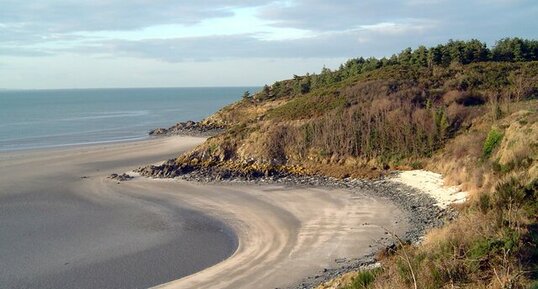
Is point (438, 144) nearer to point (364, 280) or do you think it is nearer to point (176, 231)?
point (176, 231)

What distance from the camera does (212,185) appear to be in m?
30.9

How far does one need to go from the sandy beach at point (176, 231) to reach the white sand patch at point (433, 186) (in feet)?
7.66

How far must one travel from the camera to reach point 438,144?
30.8 m

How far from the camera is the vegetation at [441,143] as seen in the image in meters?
9.70

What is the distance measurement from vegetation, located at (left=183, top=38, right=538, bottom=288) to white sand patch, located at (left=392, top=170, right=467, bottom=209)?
61 centimetres

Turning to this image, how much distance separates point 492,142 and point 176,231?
1476cm

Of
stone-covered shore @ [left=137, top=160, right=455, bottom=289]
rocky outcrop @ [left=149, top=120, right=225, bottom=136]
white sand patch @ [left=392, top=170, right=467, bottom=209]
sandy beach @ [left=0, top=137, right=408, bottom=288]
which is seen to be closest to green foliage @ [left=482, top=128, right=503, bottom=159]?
white sand patch @ [left=392, top=170, right=467, bottom=209]

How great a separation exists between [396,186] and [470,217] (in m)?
14.8

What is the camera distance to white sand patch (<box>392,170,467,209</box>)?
23.2m

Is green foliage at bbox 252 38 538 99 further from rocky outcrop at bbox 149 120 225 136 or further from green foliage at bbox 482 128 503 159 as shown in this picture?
green foliage at bbox 482 128 503 159

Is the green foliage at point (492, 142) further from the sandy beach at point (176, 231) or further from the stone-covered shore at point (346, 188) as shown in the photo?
the sandy beach at point (176, 231)

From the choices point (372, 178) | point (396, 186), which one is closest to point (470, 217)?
point (396, 186)

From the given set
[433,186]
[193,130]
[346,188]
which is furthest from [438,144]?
[193,130]

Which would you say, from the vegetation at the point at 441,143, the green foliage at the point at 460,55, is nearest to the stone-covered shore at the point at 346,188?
the vegetation at the point at 441,143
